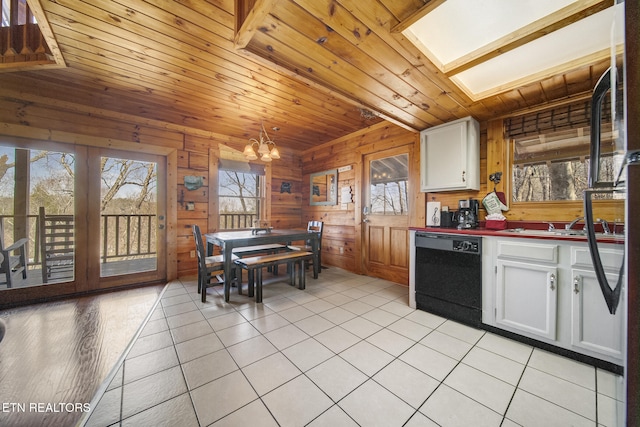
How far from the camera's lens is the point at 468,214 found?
2664 millimetres

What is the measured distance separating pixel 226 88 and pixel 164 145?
1727 millimetres

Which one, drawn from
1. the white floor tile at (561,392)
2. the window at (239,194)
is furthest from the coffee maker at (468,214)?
the window at (239,194)

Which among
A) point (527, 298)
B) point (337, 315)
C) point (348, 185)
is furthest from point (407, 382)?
point (348, 185)

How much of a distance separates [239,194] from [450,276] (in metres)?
3.87

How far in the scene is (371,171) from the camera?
4.04 meters

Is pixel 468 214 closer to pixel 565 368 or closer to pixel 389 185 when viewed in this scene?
pixel 389 185

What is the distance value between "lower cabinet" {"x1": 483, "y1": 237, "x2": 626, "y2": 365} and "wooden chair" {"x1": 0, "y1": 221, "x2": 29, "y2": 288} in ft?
16.8

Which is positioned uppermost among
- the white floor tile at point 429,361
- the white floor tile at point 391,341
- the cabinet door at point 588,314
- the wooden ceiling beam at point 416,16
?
the wooden ceiling beam at point 416,16

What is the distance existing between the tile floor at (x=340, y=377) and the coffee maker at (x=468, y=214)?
1067 millimetres

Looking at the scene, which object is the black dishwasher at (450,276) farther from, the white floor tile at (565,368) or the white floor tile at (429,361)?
the white floor tile at (429,361)

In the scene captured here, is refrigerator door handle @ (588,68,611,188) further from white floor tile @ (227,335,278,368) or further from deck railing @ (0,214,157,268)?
deck railing @ (0,214,157,268)

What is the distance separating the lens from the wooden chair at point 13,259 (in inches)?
104

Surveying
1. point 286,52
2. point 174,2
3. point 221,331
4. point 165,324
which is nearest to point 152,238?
point 165,324

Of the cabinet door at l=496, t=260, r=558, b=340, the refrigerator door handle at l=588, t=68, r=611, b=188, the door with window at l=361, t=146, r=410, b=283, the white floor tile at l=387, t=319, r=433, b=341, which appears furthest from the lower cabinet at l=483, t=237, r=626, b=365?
the door with window at l=361, t=146, r=410, b=283
